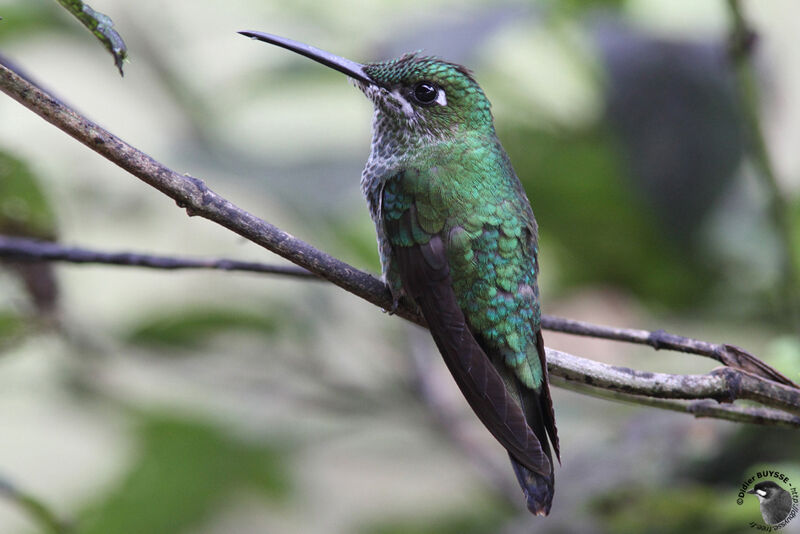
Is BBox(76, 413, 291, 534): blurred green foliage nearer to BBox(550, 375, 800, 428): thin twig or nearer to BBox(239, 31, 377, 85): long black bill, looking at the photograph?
BBox(239, 31, 377, 85): long black bill

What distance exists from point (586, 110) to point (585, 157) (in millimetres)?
339

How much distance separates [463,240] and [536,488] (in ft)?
1.67

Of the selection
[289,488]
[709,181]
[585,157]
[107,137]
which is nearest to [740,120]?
[709,181]

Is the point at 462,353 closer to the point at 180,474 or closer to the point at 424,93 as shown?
the point at 424,93

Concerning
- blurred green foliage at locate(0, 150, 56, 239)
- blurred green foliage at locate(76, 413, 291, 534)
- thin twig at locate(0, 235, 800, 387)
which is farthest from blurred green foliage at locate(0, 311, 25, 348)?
blurred green foliage at locate(76, 413, 291, 534)

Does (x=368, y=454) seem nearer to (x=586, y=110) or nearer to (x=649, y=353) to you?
(x=649, y=353)

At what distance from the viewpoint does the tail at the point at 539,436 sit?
4.84 ft

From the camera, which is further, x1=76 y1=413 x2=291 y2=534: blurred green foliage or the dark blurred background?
x1=76 y1=413 x2=291 y2=534: blurred green foliage

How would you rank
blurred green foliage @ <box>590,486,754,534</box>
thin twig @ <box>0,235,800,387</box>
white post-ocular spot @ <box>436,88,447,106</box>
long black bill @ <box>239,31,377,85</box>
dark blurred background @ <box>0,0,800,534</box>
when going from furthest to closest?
dark blurred background @ <box>0,0,800,534</box> < white post-ocular spot @ <box>436,88,447,106</box> < blurred green foliage @ <box>590,486,754,534</box> < long black bill @ <box>239,31,377,85</box> < thin twig @ <box>0,235,800,387</box>

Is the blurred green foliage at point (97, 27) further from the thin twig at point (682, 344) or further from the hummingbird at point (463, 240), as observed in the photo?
the thin twig at point (682, 344)

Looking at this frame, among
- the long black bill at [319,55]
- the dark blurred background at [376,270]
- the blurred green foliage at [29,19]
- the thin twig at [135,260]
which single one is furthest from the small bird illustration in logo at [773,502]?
the blurred green foliage at [29,19]

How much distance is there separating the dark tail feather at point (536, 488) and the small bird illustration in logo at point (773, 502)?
45cm

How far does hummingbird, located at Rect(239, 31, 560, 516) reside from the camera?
4.99 feet

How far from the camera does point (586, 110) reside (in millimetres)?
3354
